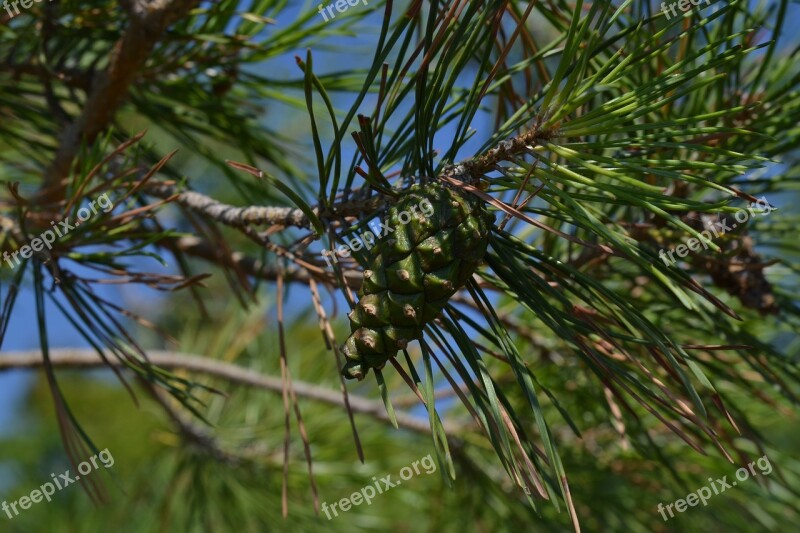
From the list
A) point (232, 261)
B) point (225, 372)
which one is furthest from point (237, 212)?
point (225, 372)

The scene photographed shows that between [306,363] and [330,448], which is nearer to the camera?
[330,448]

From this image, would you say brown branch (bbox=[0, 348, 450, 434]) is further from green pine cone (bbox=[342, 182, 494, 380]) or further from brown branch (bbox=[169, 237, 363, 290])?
green pine cone (bbox=[342, 182, 494, 380])

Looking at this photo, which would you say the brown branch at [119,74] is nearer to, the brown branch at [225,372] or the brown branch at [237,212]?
the brown branch at [237,212]

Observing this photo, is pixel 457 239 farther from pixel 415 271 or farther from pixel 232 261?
pixel 232 261

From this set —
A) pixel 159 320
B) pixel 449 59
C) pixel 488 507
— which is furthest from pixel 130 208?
pixel 159 320

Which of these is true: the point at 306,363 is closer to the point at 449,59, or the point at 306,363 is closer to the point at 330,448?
the point at 330,448

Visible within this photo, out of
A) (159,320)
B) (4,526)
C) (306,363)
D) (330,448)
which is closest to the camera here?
(330,448)

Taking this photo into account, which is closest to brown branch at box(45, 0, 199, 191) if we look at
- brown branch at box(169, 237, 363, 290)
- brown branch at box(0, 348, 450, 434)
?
brown branch at box(169, 237, 363, 290)
